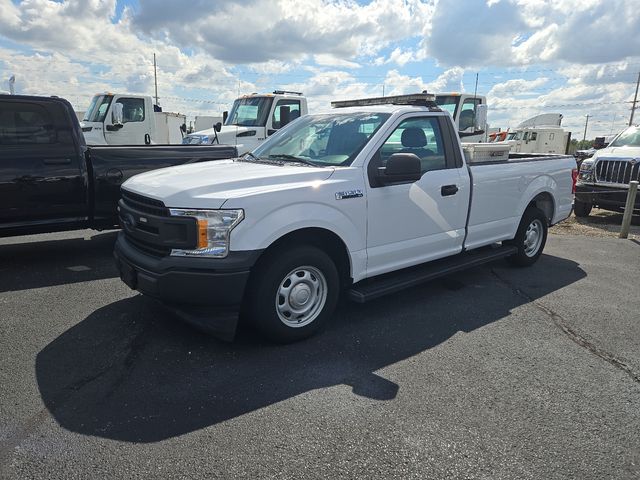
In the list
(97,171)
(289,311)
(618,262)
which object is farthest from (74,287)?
(618,262)

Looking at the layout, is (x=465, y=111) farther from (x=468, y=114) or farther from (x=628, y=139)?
(x=628, y=139)

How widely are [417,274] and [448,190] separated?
3.06 feet

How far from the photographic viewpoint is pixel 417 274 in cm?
480

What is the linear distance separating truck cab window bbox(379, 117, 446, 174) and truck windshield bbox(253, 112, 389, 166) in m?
0.20

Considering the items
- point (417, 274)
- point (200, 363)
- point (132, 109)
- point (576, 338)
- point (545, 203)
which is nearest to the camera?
point (200, 363)

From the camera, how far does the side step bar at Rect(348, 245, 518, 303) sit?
4.27m

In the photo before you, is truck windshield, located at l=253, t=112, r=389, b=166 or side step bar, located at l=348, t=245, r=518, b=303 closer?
side step bar, located at l=348, t=245, r=518, b=303

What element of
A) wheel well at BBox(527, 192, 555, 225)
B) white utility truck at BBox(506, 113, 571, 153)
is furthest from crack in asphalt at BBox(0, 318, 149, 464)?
white utility truck at BBox(506, 113, 571, 153)

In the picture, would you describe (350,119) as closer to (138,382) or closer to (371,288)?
(371,288)

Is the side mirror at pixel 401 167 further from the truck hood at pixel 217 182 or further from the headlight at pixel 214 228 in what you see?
the headlight at pixel 214 228

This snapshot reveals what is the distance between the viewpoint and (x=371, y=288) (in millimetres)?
4340

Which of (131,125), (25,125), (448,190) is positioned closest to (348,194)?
(448,190)

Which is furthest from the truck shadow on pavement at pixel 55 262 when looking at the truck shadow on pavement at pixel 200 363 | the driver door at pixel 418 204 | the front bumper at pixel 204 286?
the driver door at pixel 418 204

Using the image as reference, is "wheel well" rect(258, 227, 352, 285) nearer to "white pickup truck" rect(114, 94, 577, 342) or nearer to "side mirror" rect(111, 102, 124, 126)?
"white pickup truck" rect(114, 94, 577, 342)
